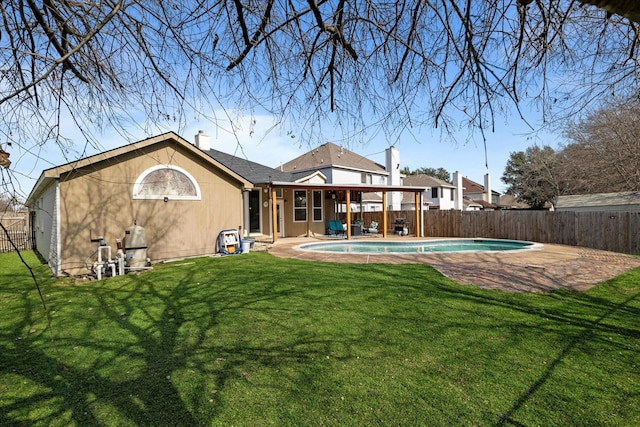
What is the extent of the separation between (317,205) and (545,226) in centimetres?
1218

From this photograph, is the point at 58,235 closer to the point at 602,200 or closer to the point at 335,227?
the point at 335,227

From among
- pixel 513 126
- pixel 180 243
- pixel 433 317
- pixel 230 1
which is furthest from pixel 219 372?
pixel 180 243

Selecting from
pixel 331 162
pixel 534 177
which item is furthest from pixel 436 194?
pixel 331 162

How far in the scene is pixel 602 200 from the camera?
2069cm

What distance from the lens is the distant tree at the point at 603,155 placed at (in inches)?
500

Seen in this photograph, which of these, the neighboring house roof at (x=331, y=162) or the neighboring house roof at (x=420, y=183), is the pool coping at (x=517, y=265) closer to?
the neighboring house roof at (x=331, y=162)

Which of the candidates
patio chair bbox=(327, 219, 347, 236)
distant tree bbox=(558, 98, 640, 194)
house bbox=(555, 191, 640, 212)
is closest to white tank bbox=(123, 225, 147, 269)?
patio chair bbox=(327, 219, 347, 236)

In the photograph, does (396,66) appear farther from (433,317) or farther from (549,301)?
(549,301)

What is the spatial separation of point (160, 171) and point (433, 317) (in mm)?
9846

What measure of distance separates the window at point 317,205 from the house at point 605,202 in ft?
54.9

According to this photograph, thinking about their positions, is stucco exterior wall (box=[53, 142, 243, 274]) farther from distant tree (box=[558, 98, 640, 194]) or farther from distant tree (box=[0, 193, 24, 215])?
distant tree (box=[558, 98, 640, 194])

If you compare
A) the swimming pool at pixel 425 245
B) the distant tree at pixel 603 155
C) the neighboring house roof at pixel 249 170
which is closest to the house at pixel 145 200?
the neighboring house roof at pixel 249 170

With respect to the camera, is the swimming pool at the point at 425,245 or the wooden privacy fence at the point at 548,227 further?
the swimming pool at the point at 425,245

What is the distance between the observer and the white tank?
9.83 meters
